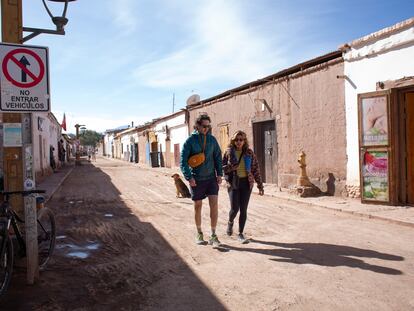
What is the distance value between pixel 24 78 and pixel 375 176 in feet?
24.5

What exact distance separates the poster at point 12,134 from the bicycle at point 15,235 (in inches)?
21.0

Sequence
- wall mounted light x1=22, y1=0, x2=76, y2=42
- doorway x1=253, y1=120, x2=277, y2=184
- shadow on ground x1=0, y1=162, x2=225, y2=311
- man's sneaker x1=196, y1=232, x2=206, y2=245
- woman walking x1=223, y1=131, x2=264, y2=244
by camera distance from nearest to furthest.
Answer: shadow on ground x1=0, y1=162, x2=225, y2=311 < wall mounted light x1=22, y1=0, x2=76, y2=42 < man's sneaker x1=196, y1=232, x2=206, y2=245 < woman walking x1=223, y1=131, x2=264, y2=244 < doorway x1=253, y1=120, x2=277, y2=184

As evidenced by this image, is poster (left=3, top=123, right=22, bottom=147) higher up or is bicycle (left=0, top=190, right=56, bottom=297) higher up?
poster (left=3, top=123, right=22, bottom=147)

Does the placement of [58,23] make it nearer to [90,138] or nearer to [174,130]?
[174,130]

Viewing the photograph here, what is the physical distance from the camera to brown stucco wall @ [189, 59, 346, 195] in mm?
10500

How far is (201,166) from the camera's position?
5.76m

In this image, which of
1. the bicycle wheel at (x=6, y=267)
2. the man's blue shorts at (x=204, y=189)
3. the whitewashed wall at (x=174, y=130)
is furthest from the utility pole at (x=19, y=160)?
the whitewashed wall at (x=174, y=130)

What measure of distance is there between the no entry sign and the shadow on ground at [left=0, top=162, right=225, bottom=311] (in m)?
1.82

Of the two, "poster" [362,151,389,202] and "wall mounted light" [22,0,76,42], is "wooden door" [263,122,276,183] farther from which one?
"wall mounted light" [22,0,76,42]

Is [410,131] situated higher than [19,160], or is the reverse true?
[410,131]

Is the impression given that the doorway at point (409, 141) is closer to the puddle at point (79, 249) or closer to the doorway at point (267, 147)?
the doorway at point (267, 147)

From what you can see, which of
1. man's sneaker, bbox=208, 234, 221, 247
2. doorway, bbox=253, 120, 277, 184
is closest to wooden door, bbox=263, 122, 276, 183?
doorway, bbox=253, 120, 277, 184

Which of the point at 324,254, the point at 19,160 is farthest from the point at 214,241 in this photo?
the point at 19,160

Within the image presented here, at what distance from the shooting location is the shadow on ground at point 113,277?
3.75 metres
